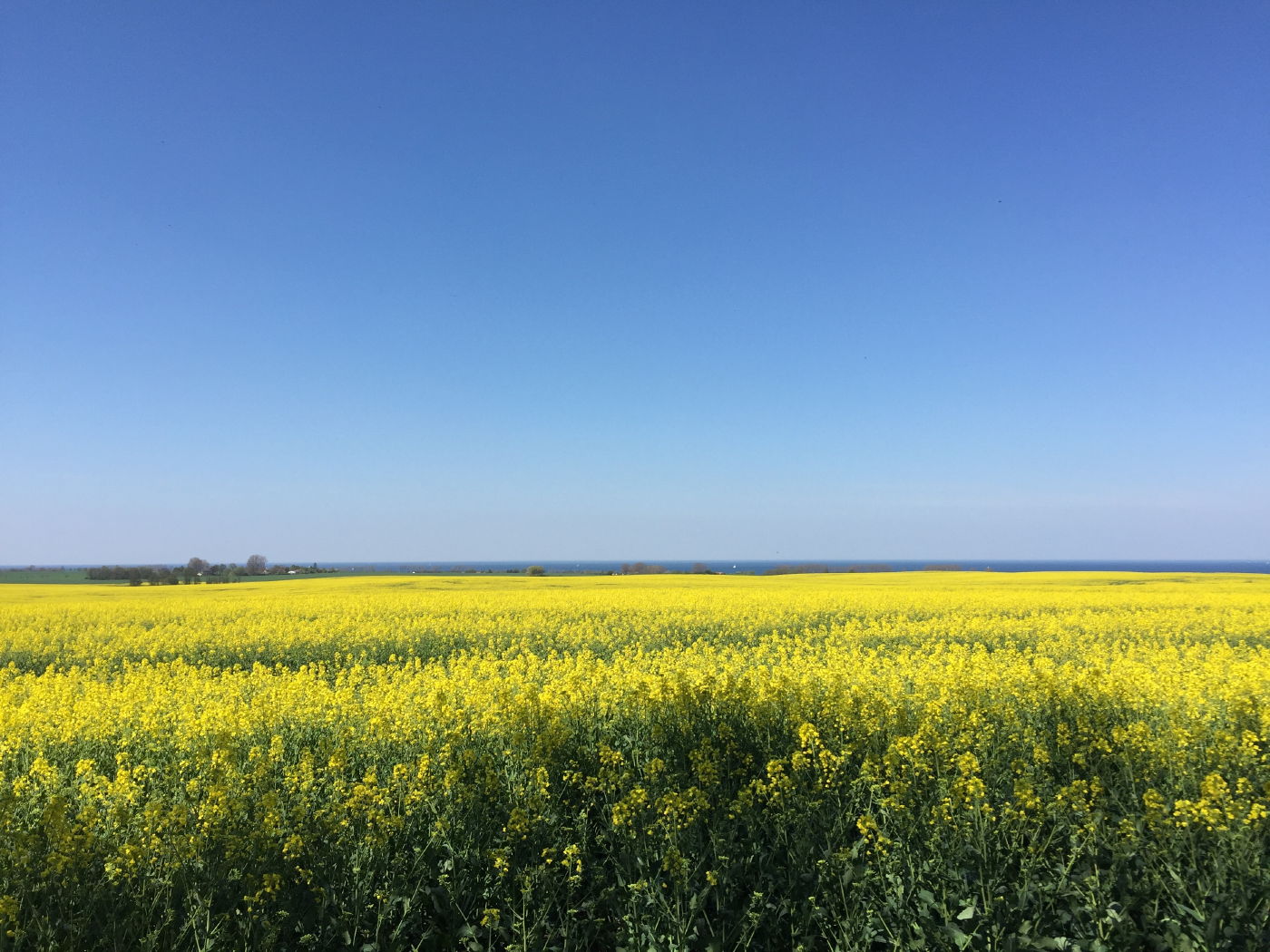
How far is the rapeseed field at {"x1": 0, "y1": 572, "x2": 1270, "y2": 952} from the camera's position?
348cm

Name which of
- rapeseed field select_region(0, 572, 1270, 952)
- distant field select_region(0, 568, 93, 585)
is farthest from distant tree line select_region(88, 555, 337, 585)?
rapeseed field select_region(0, 572, 1270, 952)

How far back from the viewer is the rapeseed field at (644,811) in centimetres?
348

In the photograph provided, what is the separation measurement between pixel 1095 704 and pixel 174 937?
757cm

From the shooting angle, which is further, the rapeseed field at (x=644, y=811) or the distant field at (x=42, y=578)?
the distant field at (x=42, y=578)

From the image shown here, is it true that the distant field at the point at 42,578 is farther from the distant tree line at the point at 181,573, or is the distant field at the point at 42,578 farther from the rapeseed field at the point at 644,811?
the rapeseed field at the point at 644,811

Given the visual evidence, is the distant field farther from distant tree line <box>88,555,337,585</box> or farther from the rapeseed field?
the rapeseed field

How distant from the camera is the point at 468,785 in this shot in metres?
4.49

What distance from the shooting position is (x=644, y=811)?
4.27 metres

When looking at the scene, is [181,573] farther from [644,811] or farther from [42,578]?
[644,811]

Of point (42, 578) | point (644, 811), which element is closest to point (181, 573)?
point (42, 578)

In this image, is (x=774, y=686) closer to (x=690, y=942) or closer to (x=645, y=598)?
(x=690, y=942)

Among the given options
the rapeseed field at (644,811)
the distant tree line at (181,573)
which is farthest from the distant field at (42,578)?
the rapeseed field at (644,811)

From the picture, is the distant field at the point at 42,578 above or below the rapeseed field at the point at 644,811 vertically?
below

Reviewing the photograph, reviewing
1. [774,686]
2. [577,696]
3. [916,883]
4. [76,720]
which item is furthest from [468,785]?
[76,720]
